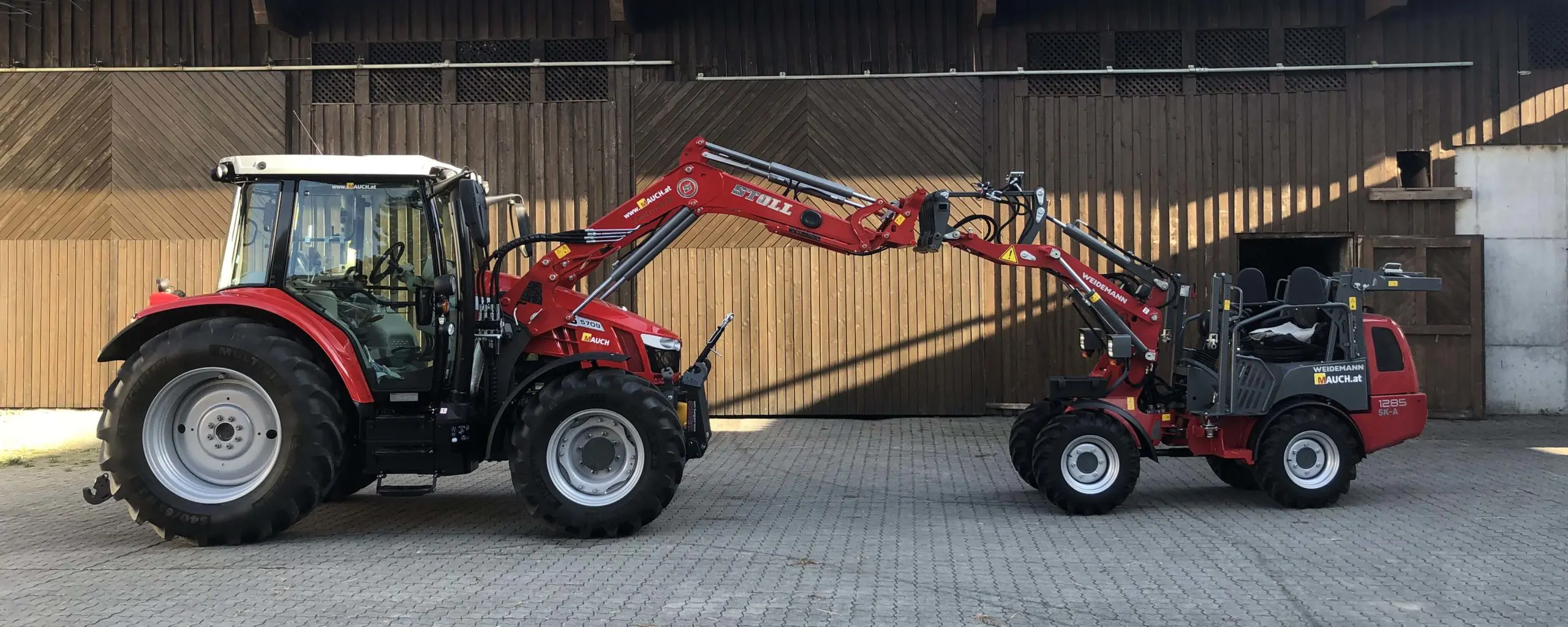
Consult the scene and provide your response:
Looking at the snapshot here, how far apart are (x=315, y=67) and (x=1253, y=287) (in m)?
11.2

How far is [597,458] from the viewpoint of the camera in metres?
7.21

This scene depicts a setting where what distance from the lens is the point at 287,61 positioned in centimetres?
1422

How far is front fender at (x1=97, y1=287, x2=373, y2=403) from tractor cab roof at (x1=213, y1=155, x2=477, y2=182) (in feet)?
2.41

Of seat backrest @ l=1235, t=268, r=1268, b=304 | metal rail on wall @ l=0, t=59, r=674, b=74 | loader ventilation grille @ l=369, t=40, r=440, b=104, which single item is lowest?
seat backrest @ l=1235, t=268, r=1268, b=304

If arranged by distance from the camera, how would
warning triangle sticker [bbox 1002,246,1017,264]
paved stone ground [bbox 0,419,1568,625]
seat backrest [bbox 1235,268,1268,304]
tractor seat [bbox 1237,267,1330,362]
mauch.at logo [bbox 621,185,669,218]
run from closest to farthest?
paved stone ground [bbox 0,419,1568,625], mauch.at logo [bbox 621,185,669,218], warning triangle sticker [bbox 1002,246,1017,264], tractor seat [bbox 1237,267,1330,362], seat backrest [bbox 1235,268,1268,304]

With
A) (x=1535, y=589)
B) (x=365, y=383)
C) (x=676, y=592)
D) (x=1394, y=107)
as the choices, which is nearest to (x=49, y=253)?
(x=365, y=383)

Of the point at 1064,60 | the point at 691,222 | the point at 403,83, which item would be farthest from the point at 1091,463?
the point at 403,83

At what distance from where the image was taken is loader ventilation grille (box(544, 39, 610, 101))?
1421cm

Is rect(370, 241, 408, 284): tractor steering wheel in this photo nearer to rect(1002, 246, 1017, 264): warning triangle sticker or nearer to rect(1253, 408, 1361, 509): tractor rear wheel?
rect(1002, 246, 1017, 264): warning triangle sticker

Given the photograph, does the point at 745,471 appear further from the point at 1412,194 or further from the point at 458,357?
the point at 1412,194

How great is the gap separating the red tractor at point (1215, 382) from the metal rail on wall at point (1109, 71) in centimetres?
549

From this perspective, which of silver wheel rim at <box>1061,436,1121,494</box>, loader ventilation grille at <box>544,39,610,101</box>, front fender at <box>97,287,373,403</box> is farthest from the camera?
loader ventilation grille at <box>544,39,610,101</box>

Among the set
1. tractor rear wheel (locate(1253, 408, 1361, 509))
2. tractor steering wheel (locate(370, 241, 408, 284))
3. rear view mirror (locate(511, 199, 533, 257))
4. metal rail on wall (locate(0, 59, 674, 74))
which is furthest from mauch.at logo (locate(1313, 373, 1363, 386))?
metal rail on wall (locate(0, 59, 674, 74))

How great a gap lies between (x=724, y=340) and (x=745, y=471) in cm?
386
